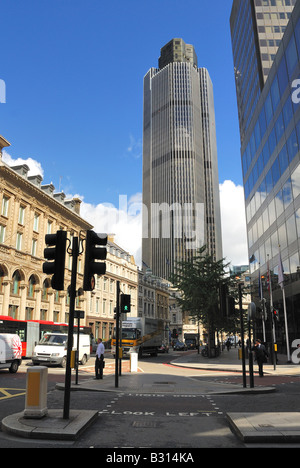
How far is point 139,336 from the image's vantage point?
3875cm

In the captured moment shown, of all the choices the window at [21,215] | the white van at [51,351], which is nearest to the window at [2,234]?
the window at [21,215]

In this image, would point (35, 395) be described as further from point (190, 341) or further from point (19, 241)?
point (190, 341)

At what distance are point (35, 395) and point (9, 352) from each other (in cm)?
1374

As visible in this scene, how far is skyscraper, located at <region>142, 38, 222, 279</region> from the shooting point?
6270 inches

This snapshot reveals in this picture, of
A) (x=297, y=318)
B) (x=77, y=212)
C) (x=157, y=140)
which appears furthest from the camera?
(x=157, y=140)

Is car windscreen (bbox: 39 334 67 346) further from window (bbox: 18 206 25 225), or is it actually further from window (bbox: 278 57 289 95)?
window (bbox: 278 57 289 95)

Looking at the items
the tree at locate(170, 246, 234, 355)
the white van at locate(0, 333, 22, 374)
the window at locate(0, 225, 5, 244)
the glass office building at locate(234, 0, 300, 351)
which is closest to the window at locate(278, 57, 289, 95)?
the glass office building at locate(234, 0, 300, 351)

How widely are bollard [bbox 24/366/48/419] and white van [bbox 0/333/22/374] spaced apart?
1266cm

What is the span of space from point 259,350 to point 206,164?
564 feet

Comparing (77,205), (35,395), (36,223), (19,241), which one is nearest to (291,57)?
(36,223)

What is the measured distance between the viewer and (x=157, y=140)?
180 metres

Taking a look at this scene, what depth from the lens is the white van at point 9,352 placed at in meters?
19.4
